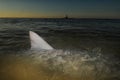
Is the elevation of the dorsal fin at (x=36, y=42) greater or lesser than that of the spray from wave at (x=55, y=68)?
greater

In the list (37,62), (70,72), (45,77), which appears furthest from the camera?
(37,62)

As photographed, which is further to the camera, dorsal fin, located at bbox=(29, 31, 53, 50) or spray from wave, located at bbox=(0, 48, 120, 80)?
dorsal fin, located at bbox=(29, 31, 53, 50)

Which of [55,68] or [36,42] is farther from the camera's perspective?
[36,42]

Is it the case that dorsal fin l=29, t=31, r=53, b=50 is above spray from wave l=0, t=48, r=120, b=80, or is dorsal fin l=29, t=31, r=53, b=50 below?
above

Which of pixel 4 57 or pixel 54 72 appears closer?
pixel 54 72

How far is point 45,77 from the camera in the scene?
7762 mm

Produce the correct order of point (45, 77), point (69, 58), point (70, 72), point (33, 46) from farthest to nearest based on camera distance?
point (33, 46) < point (69, 58) < point (70, 72) < point (45, 77)

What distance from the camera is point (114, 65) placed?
9555 mm

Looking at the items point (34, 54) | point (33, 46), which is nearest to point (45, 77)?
point (34, 54)

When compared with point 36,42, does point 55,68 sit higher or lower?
lower

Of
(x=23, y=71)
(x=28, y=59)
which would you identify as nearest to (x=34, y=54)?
(x=28, y=59)

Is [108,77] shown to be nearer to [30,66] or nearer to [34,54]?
[30,66]

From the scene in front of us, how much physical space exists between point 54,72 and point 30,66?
4.48ft

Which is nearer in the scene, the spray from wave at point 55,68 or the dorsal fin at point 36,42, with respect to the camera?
the spray from wave at point 55,68
